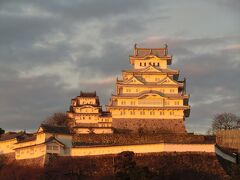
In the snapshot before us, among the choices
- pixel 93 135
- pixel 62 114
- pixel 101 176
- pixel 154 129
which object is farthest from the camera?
pixel 62 114

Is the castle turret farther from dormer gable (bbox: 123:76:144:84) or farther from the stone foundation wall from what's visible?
dormer gable (bbox: 123:76:144:84)

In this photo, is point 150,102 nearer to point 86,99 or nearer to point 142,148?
point 86,99

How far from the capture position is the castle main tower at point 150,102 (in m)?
63.0

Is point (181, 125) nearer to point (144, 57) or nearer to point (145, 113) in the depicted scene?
point (145, 113)

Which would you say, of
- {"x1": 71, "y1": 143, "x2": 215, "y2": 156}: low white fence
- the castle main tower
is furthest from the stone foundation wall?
{"x1": 71, "y1": 143, "x2": 215, "y2": 156}: low white fence

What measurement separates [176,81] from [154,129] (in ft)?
21.4

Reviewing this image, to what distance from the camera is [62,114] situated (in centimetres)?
7638

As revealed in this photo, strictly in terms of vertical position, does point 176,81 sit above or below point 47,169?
above

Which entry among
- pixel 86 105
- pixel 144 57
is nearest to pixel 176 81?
pixel 144 57

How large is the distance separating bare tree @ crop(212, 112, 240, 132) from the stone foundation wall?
14175 mm

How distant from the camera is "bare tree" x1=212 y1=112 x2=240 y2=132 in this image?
76.2 metres

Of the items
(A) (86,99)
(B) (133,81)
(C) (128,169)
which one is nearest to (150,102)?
(B) (133,81)

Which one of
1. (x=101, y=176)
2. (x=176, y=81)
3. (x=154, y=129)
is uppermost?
(x=176, y=81)

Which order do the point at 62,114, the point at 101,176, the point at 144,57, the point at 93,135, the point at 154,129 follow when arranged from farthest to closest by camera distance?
the point at 62,114 < the point at 144,57 < the point at 154,129 < the point at 93,135 < the point at 101,176
